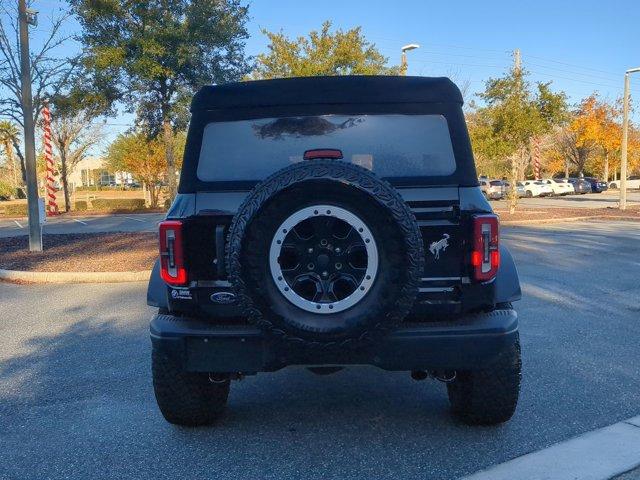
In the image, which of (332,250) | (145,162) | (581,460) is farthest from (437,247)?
(145,162)

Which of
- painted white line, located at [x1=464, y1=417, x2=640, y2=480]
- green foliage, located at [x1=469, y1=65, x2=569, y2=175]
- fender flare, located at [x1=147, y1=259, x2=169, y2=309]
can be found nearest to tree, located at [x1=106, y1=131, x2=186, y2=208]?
green foliage, located at [x1=469, y1=65, x2=569, y2=175]

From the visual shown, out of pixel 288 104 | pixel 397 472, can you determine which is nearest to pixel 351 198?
pixel 288 104

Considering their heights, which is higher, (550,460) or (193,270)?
(193,270)

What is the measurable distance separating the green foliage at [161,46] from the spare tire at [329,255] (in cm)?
1695

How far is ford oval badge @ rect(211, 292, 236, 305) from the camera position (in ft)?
10.9

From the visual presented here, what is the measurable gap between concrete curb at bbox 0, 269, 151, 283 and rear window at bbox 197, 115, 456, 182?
6.84 metres

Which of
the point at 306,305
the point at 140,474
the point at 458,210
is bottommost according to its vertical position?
the point at 140,474

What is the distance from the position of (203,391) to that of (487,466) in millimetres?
1703

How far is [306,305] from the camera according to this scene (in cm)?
297

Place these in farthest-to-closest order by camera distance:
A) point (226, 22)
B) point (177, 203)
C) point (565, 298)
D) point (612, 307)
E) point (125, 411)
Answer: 1. point (226, 22)
2. point (565, 298)
3. point (612, 307)
4. point (125, 411)
5. point (177, 203)

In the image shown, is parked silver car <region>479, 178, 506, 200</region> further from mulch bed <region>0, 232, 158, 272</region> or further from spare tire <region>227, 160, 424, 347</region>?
spare tire <region>227, 160, 424, 347</region>

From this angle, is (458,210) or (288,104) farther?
(288,104)

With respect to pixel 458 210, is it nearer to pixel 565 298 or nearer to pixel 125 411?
pixel 125 411

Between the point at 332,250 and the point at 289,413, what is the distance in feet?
5.26
